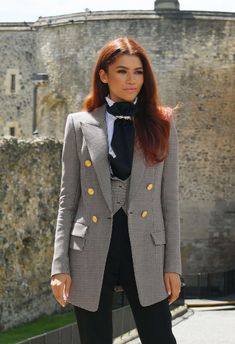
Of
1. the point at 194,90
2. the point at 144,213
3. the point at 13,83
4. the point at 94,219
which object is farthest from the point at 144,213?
the point at 13,83

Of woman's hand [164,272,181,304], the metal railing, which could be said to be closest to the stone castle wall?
the metal railing

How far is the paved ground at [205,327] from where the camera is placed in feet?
45.1

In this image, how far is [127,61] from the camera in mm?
4742

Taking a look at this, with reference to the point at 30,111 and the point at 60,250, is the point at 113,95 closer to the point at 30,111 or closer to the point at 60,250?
the point at 60,250

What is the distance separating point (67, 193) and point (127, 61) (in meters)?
0.71

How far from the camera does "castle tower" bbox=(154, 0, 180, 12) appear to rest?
27.9 metres

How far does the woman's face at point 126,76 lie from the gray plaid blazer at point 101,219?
0.21m

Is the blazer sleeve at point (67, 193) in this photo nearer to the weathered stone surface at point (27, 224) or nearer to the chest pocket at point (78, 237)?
the chest pocket at point (78, 237)

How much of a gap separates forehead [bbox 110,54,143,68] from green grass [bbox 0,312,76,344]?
9585 mm

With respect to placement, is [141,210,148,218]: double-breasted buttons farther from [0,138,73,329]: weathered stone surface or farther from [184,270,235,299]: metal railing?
[184,270,235,299]: metal railing

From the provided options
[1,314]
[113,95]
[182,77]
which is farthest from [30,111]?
[113,95]

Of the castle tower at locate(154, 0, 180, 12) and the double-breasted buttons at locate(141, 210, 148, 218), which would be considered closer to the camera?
the double-breasted buttons at locate(141, 210, 148, 218)

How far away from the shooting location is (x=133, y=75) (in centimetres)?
477

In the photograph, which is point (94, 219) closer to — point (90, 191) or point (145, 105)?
point (90, 191)
